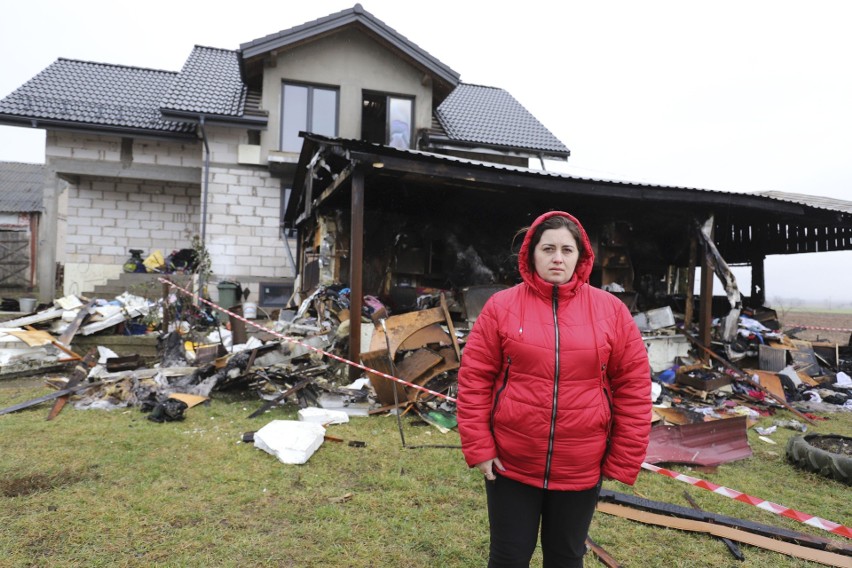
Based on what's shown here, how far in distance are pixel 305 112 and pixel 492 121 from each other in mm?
6441

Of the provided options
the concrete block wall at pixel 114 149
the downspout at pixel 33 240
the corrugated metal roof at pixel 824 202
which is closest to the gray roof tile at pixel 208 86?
the concrete block wall at pixel 114 149

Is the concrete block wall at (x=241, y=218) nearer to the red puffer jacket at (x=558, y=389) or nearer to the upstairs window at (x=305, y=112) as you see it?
the upstairs window at (x=305, y=112)

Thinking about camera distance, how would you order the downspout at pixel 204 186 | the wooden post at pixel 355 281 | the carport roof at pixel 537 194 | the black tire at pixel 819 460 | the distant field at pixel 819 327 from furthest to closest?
the downspout at pixel 204 186, the distant field at pixel 819 327, the wooden post at pixel 355 281, the carport roof at pixel 537 194, the black tire at pixel 819 460

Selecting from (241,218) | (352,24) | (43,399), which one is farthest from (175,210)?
(43,399)

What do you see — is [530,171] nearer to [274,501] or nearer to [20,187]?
[274,501]

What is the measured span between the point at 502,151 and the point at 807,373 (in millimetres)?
9510

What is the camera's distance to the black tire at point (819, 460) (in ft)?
12.9

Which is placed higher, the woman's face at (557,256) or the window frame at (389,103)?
the window frame at (389,103)

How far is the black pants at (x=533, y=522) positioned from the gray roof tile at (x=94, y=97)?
1386 cm

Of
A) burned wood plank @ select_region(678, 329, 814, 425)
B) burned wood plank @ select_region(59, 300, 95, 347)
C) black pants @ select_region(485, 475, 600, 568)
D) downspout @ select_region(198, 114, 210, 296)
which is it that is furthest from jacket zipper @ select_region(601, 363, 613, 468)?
downspout @ select_region(198, 114, 210, 296)

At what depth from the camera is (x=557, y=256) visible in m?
1.85

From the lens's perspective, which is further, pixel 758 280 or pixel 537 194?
pixel 758 280

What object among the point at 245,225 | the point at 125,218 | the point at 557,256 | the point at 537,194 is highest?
the point at 537,194

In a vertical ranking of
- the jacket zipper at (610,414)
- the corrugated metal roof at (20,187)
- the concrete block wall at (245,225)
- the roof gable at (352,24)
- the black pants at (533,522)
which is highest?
the roof gable at (352,24)
